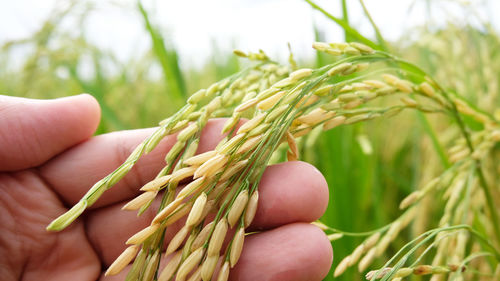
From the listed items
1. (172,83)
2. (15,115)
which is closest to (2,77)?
(172,83)

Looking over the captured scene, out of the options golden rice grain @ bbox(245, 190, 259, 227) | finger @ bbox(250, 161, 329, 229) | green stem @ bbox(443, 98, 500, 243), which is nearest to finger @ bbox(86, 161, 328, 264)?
finger @ bbox(250, 161, 329, 229)

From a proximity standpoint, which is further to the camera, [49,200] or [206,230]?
[49,200]

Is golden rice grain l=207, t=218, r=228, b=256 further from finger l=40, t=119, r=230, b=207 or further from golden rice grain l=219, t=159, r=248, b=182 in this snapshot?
finger l=40, t=119, r=230, b=207

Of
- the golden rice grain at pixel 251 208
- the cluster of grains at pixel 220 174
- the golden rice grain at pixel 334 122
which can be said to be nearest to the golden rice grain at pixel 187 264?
the cluster of grains at pixel 220 174

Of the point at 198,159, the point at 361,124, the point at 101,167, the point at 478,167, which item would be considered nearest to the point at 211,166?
the point at 198,159

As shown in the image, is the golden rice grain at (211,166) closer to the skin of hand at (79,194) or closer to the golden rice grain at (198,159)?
the golden rice grain at (198,159)

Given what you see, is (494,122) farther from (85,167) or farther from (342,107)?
(85,167)

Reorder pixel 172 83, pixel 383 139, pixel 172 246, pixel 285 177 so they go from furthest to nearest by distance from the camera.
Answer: pixel 383 139
pixel 172 83
pixel 285 177
pixel 172 246

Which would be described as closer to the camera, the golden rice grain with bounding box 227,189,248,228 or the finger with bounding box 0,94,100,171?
the golden rice grain with bounding box 227,189,248,228
